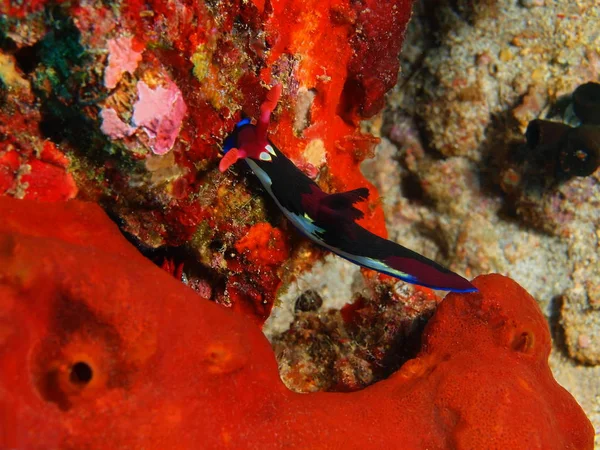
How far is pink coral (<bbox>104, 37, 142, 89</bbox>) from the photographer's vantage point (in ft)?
6.36

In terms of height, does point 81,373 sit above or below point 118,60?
below

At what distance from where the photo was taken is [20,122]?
2219mm

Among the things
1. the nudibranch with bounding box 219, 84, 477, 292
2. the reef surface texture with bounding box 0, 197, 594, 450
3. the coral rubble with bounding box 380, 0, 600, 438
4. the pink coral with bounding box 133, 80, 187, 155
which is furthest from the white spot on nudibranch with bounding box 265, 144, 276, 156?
the coral rubble with bounding box 380, 0, 600, 438

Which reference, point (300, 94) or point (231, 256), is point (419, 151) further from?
point (231, 256)

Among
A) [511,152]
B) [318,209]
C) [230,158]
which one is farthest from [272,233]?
[511,152]

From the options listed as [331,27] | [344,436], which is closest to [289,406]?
[344,436]

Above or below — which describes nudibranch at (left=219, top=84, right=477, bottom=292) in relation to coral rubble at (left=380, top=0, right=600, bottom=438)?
below

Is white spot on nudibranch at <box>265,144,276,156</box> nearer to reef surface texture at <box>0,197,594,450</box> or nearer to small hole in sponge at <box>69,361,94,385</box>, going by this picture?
reef surface texture at <box>0,197,594,450</box>

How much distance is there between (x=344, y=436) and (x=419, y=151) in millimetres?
3459

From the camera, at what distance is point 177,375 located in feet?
6.82

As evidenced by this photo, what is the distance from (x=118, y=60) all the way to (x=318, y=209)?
4.55ft

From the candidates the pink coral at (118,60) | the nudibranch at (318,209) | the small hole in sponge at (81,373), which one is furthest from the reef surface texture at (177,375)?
the pink coral at (118,60)

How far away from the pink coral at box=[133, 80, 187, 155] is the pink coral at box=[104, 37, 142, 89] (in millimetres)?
90

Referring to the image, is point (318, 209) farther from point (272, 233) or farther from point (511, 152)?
point (511, 152)
